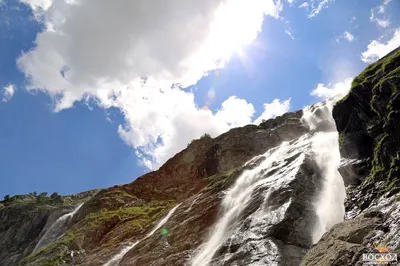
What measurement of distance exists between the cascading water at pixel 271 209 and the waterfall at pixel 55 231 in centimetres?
3976

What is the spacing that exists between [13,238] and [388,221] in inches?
3155

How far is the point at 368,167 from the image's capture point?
2581cm

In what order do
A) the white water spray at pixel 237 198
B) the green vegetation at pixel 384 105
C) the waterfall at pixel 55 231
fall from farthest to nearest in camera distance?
the waterfall at pixel 55 231
the white water spray at pixel 237 198
the green vegetation at pixel 384 105

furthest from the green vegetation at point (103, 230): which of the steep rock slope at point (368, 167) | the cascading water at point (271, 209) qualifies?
the steep rock slope at point (368, 167)

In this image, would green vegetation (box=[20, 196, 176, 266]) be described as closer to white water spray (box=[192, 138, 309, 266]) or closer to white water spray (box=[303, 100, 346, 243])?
white water spray (box=[192, 138, 309, 266])

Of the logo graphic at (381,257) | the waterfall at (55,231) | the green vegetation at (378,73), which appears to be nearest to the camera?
the logo graphic at (381,257)

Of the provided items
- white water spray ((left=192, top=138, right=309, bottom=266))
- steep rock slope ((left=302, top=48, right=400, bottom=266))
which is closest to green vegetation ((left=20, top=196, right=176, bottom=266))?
white water spray ((left=192, top=138, right=309, bottom=266))

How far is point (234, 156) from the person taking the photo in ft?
264

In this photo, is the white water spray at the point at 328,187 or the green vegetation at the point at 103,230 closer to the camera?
the white water spray at the point at 328,187

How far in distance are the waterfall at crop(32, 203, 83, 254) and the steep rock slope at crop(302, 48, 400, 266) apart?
52153 mm

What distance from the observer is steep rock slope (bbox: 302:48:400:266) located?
53.3 ft

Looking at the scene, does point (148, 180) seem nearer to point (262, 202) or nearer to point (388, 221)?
point (262, 202)

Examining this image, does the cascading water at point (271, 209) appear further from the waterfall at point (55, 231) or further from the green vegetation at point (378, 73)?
the waterfall at point (55, 231)

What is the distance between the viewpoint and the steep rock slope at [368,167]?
16250 millimetres
